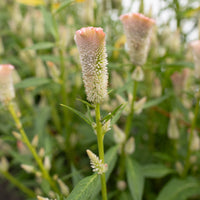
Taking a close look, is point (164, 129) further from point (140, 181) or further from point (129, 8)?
point (129, 8)

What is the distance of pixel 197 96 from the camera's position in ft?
2.05

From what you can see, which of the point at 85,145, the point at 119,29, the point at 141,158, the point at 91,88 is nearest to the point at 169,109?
the point at 141,158

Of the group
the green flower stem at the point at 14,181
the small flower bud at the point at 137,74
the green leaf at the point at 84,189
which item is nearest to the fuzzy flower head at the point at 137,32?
the small flower bud at the point at 137,74

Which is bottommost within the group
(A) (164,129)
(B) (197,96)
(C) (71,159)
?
(C) (71,159)

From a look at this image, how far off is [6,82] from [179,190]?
51 centimetres

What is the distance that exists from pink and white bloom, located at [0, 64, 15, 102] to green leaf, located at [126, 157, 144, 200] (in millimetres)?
338

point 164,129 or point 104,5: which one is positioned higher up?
point 104,5

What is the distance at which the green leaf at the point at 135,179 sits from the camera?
1.96ft

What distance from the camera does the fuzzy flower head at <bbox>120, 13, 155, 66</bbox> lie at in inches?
20.6

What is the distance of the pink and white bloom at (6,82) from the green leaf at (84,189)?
269 millimetres

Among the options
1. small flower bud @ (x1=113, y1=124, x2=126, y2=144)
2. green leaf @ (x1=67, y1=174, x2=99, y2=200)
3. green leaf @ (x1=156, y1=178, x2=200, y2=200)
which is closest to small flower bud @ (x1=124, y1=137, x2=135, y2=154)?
small flower bud @ (x1=113, y1=124, x2=126, y2=144)

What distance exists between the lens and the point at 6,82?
566 mm

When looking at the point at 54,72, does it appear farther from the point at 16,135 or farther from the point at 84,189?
the point at 84,189

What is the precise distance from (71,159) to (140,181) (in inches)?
13.9
